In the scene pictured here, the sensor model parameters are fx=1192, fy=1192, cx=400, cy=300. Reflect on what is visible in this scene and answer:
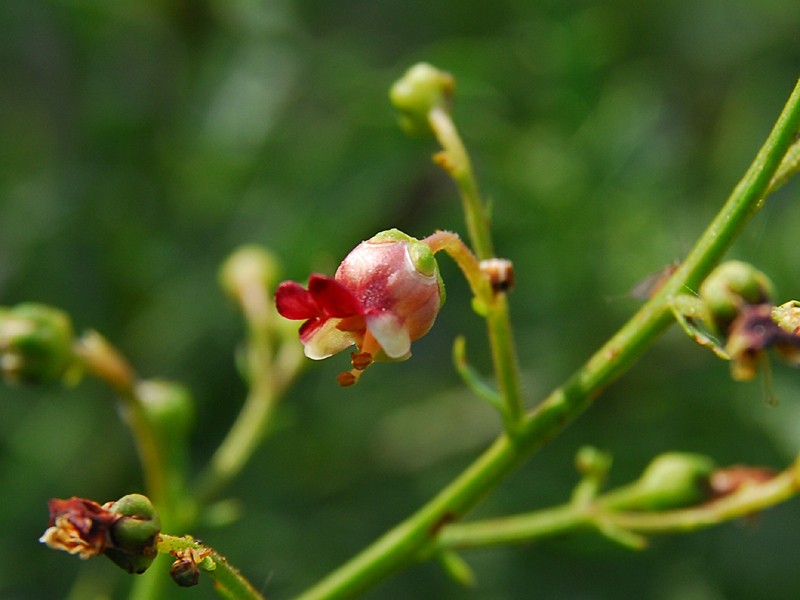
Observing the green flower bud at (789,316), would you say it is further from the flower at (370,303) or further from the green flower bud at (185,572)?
the green flower bud at (185,572)

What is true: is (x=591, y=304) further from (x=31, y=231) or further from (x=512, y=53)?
(x=31, y=231)

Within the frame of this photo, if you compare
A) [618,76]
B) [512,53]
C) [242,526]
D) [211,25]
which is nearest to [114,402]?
[242,526]

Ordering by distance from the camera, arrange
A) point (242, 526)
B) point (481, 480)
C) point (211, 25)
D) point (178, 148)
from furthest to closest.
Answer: point (211, 25), point (178, 148), point (242, 526), point (481, 480)

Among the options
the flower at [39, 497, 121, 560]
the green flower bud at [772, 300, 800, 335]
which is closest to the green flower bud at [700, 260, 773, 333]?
the green flower bud at [772, 300, 800, 335]

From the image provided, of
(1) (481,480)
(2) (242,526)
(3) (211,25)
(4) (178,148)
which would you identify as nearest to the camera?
(1) (481,480)

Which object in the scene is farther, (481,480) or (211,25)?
(211,25)

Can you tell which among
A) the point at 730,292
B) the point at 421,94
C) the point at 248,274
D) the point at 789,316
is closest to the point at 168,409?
the point at 248,274

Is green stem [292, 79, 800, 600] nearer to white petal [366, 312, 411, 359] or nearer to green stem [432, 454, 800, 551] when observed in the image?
green stem [432, 454, 800, 551]
